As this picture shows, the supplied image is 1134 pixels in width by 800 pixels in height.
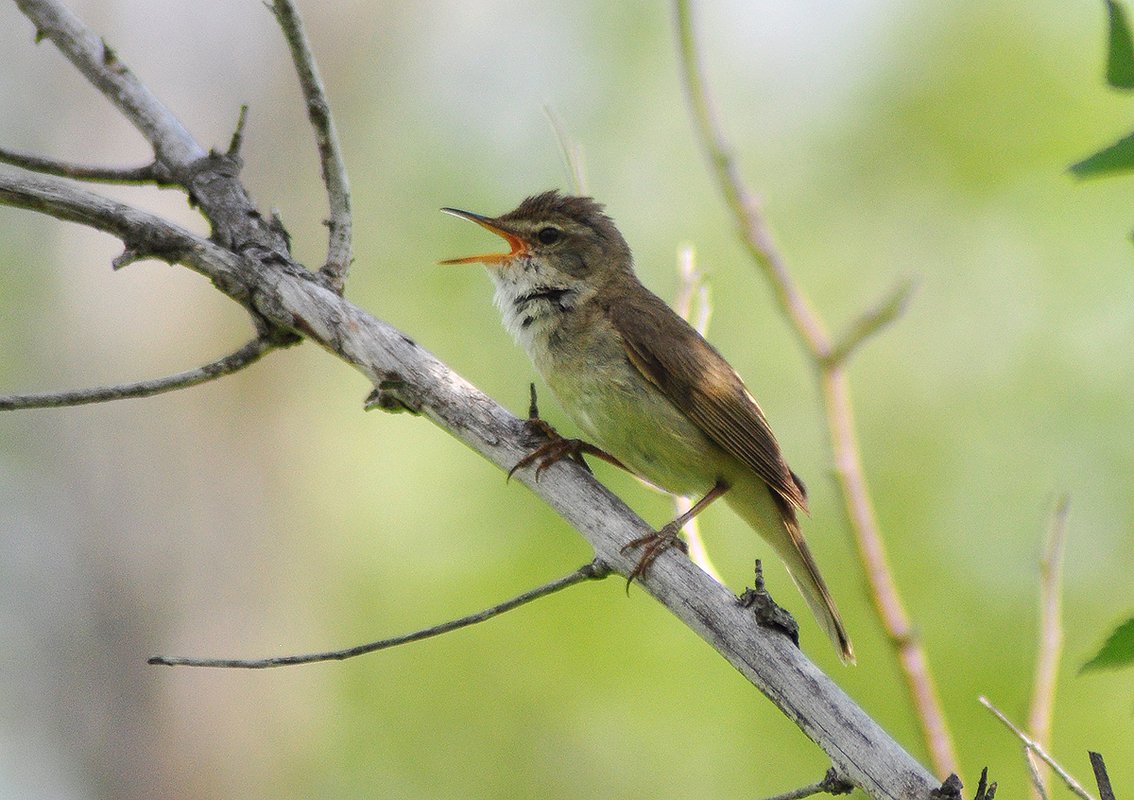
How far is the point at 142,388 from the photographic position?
2.88m

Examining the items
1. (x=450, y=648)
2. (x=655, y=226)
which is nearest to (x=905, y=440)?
(x=655, y=226)

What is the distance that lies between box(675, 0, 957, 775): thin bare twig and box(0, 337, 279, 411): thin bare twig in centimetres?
177

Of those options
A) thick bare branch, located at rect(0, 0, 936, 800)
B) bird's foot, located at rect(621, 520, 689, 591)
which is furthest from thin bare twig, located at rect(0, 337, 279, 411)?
bird's foot, located at rect(621, 520, 689, 591)

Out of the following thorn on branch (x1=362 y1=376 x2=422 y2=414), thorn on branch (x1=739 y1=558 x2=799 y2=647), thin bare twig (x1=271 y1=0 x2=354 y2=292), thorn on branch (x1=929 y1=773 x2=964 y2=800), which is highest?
thin bare twig (x1=271 y1=0 x2=354 y2=292)

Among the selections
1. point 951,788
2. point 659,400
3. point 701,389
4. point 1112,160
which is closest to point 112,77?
point 659,400

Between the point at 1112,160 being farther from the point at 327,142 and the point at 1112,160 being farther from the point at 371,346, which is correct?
the point at 327,142

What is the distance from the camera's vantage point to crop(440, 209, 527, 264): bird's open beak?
4.48 m

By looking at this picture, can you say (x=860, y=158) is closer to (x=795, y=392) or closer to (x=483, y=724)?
(x=795, y=392)

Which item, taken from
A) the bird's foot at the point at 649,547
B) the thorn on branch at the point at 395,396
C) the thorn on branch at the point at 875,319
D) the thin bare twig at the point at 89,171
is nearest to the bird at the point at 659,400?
the thorn on branch at the point at 875,319


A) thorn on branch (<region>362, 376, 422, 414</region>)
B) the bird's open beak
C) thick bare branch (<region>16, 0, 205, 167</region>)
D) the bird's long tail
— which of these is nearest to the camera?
thorn on branch (<region>362, 376, 422, 414</region>)

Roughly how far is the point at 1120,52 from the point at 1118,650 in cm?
94

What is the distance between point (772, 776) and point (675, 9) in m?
5.73

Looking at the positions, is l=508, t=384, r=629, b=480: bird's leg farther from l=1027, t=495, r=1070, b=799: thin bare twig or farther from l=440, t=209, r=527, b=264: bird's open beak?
Result: l=1027, t=495, r=1070, b=799: thin bare twig

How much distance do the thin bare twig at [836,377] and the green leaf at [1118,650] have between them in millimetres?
1578
